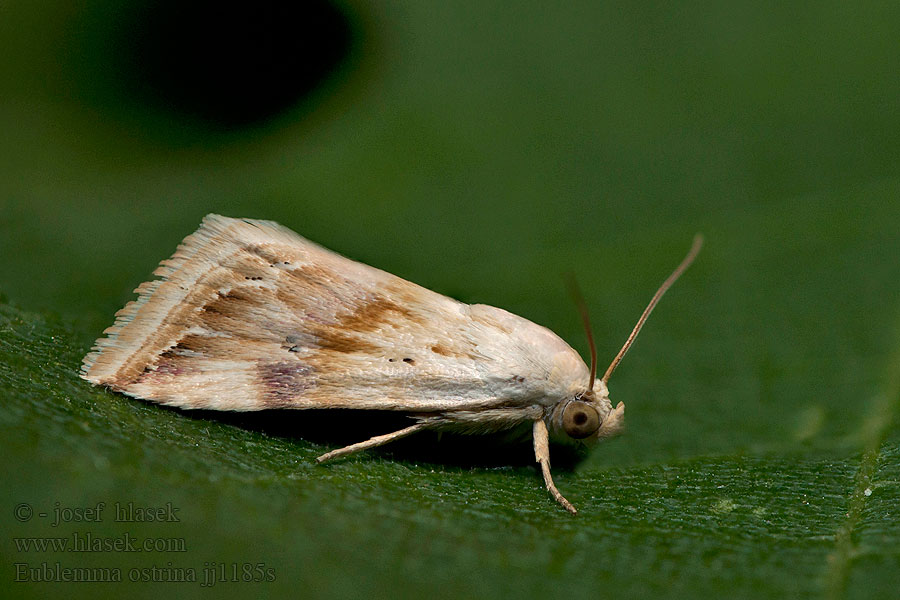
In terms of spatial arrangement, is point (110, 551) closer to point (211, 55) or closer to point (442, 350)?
point (442, 350)

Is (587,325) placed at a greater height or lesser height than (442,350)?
greater

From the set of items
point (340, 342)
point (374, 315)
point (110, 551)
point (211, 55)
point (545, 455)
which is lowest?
point (110, 551)

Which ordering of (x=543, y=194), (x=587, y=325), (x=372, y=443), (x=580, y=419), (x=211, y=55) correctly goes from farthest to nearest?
(x=543, y=194), (x=211, y=55), (x=580, y=419), (x=372, y=443), (x=587, y=325)

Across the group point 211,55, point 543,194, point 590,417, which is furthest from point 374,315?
point 211,55

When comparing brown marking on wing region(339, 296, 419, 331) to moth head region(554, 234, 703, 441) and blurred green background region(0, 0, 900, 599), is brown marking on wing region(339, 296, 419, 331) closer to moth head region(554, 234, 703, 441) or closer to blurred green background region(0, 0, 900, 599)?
blurred green background region(0, 0, 900, 599)

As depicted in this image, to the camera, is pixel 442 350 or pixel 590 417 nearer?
pixel 442 350

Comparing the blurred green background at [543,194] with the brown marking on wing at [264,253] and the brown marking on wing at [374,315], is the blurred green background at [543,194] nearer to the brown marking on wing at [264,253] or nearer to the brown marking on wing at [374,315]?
the brown marking on wing at [374,315]

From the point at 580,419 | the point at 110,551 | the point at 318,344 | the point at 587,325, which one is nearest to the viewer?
the point at 110,551

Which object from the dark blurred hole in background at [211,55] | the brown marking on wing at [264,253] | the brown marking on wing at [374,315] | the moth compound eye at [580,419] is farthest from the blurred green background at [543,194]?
the brown marking on wing at [264,253]
